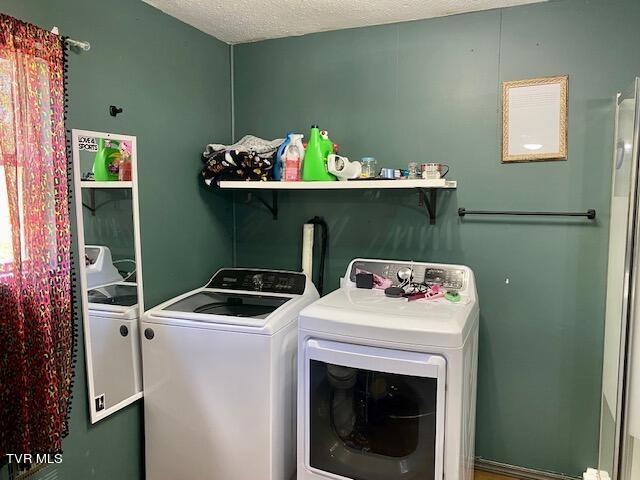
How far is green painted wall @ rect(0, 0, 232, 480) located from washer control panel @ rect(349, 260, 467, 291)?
36.4 inches

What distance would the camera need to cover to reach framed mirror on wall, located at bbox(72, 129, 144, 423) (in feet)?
6.24

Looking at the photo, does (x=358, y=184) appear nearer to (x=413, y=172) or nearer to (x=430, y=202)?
(x=413, y=172)

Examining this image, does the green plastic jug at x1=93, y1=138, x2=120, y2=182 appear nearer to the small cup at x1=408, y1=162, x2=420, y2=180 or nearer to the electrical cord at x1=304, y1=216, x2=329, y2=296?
the electrical cord at x1=304, y1=216, x2=329, y2=296

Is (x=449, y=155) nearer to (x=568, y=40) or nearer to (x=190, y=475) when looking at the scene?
(x=568, y=40)

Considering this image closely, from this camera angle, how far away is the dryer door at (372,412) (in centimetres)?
174

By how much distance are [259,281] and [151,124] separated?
96 centimetres

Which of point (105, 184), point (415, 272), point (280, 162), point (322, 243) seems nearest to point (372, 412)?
point (415, 272)

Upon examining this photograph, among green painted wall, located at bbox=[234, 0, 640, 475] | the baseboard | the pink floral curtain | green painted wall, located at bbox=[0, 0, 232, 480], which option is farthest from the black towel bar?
the pink floral curtain

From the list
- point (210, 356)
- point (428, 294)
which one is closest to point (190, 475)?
point (210, 356)

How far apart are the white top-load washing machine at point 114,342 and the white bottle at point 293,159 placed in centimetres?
93

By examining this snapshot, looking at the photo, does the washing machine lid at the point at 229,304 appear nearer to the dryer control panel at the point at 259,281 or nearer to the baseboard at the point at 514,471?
the dryer control panel at the point at 259,281

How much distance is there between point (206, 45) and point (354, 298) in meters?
1.65

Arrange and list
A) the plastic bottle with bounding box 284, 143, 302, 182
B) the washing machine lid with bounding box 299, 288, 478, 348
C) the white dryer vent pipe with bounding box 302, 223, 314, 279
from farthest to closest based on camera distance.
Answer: the white dryer vent pipe with bounding box 302, 223, 314, 279, the plastic bottle with bounding box 284, 143, 302, 182, the washing machine lid with bounding box 299, 288, 478, 348

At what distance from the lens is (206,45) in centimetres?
261
